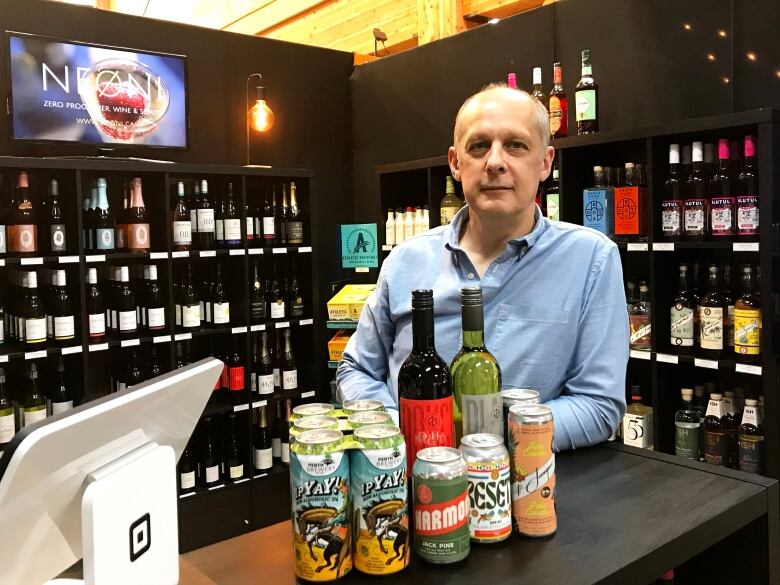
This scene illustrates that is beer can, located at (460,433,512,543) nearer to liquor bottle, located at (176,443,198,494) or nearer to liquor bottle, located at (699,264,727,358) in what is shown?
liquor bottle, located at (699,264,727,358)

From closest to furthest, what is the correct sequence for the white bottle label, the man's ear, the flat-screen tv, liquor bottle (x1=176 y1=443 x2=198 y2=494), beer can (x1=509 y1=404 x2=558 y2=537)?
beer can (x1=509 y1=404 x2=558 y2=537) < the man's ear < the flat-screen tv < liquor bottle (x1=176 y1=443 x2=198 y2=494) < the white bottle label

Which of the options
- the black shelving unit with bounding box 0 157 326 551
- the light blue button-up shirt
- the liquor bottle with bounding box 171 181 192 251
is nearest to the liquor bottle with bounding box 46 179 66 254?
the black shelving unit with bounding box 0 157 326 551

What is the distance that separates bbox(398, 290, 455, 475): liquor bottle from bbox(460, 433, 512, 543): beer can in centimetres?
6

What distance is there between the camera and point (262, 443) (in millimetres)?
4352

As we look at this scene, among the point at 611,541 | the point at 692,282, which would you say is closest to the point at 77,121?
the point at 692,282

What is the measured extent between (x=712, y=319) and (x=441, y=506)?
2.35 metres

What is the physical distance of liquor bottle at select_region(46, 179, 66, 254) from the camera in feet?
11.8

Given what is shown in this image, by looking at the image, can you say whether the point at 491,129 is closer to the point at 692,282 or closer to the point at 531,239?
the point at 531,239

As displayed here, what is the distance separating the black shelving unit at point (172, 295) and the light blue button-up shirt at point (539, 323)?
2.29m

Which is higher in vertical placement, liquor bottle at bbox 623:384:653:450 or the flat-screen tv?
the flat-screen tv

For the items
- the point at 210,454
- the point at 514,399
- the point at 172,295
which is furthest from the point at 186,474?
the point at 514,399

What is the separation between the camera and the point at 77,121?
12.9ft

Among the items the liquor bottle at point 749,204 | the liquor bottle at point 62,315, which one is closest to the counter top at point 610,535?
the liquor bottle at point 749,204

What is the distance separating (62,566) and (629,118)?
133 inches
